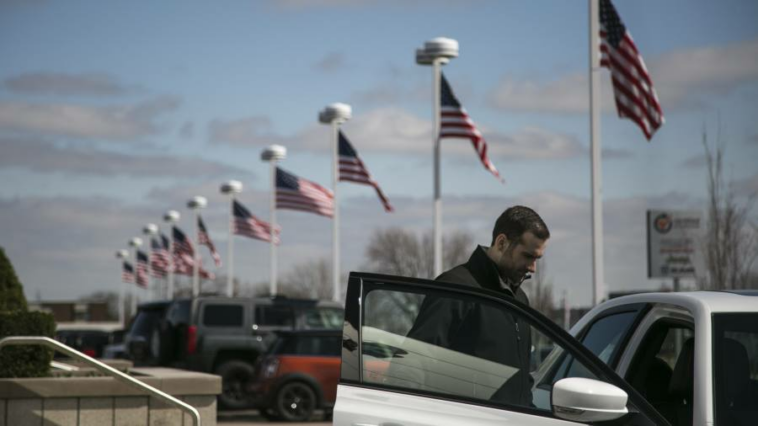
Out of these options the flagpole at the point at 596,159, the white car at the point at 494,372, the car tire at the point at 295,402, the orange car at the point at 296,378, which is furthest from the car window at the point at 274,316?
the white car at the point at 494,372

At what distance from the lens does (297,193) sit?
31.9 m

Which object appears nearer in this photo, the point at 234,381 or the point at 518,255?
the point at 518,255

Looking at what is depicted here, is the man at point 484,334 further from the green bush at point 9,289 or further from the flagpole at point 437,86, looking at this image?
the flagpole at point 437,86

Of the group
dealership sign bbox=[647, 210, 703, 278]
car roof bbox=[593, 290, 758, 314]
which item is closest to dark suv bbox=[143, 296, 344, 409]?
dealership sign bbox=[647, 210, 703, 278]

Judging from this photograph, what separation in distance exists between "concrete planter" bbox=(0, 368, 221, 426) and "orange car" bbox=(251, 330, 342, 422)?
29.5 ft

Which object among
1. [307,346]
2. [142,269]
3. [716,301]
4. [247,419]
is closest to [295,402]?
[307,346]

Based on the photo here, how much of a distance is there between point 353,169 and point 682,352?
23.5 meters

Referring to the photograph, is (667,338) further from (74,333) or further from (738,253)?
(74,333)

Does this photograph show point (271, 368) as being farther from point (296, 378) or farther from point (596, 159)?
point (596, 159)

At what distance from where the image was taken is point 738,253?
2756 centimetres

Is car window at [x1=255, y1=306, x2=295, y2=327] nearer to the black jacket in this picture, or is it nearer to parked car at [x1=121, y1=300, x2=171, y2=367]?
parked car at [x1=121, y1=300, x2=171, y2=367]

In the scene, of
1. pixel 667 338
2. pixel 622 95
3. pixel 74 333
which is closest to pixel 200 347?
pixel 622 95

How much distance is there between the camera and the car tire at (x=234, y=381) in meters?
20.8

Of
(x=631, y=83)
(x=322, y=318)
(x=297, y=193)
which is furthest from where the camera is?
(x=297, y=193)
